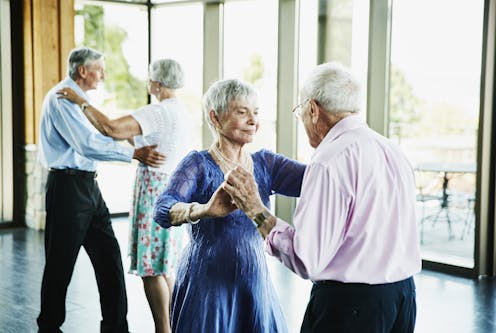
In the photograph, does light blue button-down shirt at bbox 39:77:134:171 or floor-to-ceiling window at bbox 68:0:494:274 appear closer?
light blue button-down shirt at bbox 39:77:134:171

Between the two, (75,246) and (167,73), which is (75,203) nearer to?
(75,246)

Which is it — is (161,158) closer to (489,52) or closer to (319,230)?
(319,230)

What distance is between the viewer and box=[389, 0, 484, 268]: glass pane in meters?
5.46

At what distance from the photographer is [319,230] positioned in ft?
5.73

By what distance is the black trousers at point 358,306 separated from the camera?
6.02 ft

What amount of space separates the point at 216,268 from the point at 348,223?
0.66 m

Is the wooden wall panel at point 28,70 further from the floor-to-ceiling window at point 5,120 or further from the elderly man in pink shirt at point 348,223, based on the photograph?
the elderly man in pink shirt at point 348,223

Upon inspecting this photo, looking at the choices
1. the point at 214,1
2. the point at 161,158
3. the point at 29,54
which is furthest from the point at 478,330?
the point at 29,54

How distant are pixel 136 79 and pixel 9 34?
5.52 ft

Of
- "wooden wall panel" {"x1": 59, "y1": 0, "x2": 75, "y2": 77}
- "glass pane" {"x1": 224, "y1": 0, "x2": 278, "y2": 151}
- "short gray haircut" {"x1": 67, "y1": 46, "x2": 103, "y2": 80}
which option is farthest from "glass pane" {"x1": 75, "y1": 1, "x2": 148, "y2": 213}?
"short gray haircut" {"x1": 67, "y1": 46, "x2": 103, "y2": 80}

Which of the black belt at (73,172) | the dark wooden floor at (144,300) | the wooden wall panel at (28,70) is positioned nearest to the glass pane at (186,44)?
the wooden wall panel at (28,70)

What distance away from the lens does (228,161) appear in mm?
2387

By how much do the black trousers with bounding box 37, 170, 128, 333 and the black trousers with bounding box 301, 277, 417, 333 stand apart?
84.5 inches

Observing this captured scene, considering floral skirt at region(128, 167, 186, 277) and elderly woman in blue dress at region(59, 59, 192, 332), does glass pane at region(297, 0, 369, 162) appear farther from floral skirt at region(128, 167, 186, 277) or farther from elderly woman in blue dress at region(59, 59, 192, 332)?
floral skirt at region(128, 167, 186, 277)
